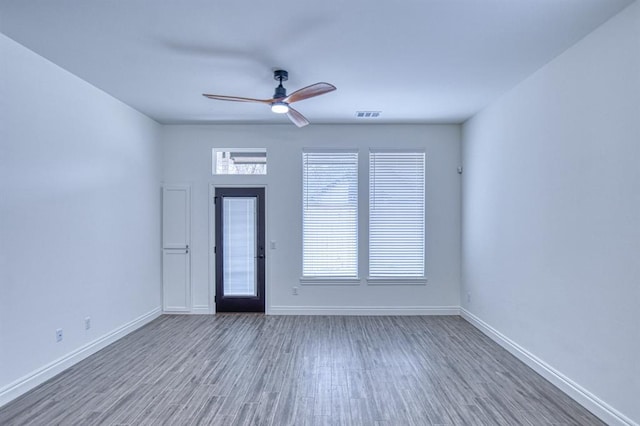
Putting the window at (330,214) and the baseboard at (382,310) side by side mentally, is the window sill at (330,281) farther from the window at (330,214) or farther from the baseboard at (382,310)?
the baseboard at (382,310)

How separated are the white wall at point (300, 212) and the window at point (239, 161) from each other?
0.34 feet

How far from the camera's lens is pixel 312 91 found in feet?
9.91

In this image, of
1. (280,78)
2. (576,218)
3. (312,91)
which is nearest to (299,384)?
(312,91)

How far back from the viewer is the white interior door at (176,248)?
523cm

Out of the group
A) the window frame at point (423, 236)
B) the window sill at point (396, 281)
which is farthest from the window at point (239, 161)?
the window sill at point (396, 281)

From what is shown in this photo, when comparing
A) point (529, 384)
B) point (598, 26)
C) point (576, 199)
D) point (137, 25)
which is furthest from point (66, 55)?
point (529, 384)

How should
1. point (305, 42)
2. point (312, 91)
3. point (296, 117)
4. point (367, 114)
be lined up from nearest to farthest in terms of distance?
point (305, 42) < point (312, 91) < point (296, 117) < point (367, 114)

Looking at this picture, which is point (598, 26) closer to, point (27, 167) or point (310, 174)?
point (310, 174)

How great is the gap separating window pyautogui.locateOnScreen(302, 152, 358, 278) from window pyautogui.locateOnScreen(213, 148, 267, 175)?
0.72 metres

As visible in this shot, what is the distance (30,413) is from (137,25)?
315 centimetres

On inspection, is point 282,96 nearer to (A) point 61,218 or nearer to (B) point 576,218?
(A) point 61,218

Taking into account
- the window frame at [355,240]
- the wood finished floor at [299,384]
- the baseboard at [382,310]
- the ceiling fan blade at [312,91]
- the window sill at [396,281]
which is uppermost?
the ceiling fan blade at [312,91]

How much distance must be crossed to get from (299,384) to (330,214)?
274 cm

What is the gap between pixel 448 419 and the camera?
2506 mm
